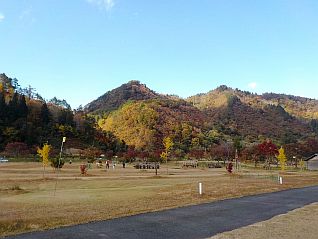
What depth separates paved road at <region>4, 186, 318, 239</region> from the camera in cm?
1193

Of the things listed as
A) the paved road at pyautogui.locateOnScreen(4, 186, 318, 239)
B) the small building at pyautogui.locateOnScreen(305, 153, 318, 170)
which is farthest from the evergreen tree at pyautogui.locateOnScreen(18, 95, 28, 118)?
the paved road at pyautogui.locateOnScreen(4, 186, 318, 239)

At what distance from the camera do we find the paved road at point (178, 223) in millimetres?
11927

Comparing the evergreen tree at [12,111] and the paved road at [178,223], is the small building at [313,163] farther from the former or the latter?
the evergreen tree at [12,111]

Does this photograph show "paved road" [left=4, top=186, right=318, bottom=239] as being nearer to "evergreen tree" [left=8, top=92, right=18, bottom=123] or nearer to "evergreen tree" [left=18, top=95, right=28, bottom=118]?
"evergreen tree" [left=8, top=92, right=18, bottom=123]

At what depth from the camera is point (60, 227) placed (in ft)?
43.2

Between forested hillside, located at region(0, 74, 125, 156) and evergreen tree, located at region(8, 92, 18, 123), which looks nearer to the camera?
forested hillside, located at region(0, 74, 125, 156)

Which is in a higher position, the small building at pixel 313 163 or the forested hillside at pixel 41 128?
the forested hillside at pixel 41 128

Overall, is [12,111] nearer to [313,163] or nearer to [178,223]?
[313,163]

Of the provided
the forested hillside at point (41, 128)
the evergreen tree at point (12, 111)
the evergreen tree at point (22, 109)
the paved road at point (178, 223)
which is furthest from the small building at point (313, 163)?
the evergreen tree at point (22, 109)

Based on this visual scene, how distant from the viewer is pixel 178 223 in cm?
1425

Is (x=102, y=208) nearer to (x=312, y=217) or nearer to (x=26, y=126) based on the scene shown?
(x=312, y=217)

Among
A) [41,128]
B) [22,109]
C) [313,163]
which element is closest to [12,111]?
[22,109]

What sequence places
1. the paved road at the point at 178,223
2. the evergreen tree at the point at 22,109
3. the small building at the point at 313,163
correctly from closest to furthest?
1. the paved road at the point at 178,223
2. the small building at the point at 313,163
3. the evergreen tree at the point at 22,109

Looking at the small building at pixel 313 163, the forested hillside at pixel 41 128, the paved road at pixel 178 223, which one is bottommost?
the paved road at pixel 178 223
